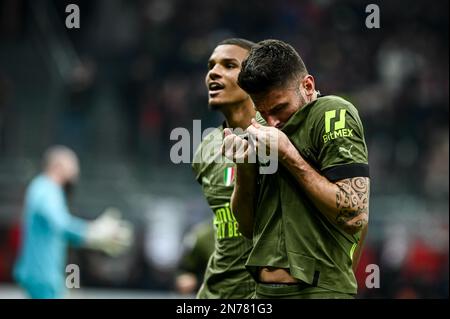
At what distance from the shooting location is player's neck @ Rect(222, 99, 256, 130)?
17.1 feet

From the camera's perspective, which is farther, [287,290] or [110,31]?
[110,31]

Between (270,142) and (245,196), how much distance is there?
37 cm

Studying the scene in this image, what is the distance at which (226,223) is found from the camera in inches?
199

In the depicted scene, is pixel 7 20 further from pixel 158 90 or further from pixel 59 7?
pixel 158 90

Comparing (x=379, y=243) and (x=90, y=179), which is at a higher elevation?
(x=90, y=179)

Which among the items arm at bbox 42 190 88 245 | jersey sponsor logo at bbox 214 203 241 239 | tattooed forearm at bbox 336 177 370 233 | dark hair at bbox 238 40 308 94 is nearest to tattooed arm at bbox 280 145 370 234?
tattooed forearm at bbox 336 177 370 233

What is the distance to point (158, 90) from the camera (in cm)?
1627

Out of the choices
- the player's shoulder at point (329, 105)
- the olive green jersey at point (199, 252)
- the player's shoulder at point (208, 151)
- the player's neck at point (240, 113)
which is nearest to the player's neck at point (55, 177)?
A: the olive green jersey at point (199, 252)

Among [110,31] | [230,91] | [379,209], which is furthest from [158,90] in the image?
[230,91]

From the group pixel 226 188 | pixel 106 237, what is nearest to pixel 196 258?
pixel 226 188

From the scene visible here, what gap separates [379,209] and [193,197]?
9.16ft

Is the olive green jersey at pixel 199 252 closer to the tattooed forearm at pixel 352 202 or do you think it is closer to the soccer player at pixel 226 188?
the soccer player at pixel 226 188

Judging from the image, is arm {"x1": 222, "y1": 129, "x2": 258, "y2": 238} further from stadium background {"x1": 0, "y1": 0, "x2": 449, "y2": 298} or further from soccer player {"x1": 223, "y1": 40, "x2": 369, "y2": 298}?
stadium background {"x1": 0, "y1": 0, "x2": 449, "y2": 298}

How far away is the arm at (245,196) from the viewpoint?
3.80m
